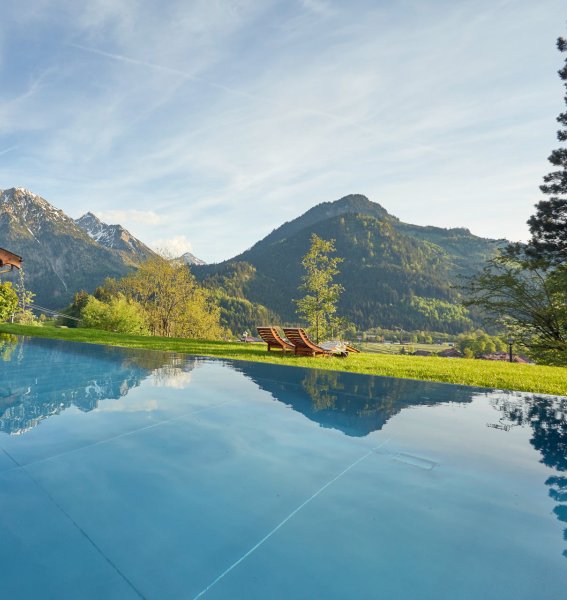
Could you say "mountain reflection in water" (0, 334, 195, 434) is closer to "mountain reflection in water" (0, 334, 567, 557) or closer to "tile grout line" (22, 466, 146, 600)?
"mountain reflection in water" (0, 334, 567, 557)

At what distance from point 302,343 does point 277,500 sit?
10.1 metres

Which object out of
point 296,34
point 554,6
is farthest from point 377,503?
point 554,6

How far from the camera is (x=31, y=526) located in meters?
2.45

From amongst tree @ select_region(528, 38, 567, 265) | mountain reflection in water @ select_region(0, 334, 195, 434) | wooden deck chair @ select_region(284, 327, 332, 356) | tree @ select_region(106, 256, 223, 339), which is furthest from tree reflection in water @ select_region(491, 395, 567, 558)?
tree @ select_region(106, 256, 223, 339)

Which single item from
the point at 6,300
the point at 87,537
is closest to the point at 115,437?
the point at 87,537

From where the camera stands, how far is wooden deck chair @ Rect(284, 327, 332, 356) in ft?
41.5

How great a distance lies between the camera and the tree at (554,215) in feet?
51.7

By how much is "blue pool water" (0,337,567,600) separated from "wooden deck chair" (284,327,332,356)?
6.56 m

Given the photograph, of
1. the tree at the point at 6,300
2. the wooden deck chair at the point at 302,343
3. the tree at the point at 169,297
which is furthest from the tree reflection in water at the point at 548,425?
the tree at the point at 169,297

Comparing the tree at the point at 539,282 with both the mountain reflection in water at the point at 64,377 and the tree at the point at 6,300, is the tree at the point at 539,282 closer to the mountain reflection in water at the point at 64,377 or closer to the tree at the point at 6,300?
the mountain reflection in water at the point at 64,377

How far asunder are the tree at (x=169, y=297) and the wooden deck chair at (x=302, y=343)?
2243 cm

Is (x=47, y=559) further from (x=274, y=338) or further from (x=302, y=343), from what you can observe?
(x=274, y=338)

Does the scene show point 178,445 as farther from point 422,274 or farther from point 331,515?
point 422,274

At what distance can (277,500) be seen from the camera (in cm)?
289
